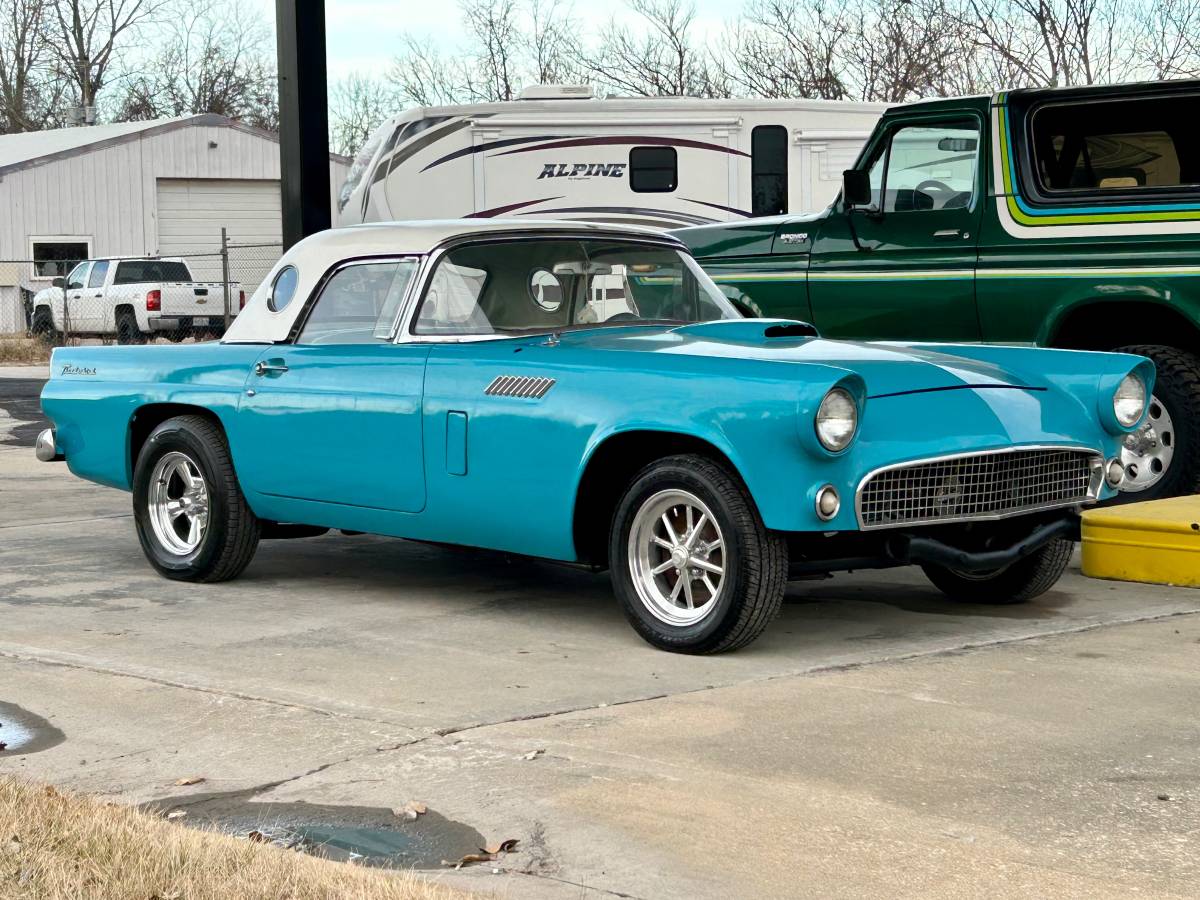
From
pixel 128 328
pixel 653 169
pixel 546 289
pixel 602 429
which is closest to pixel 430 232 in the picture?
pixel 546 289

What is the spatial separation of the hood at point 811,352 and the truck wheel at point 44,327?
2441 centimetres

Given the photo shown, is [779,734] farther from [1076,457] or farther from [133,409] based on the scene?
[133,409]

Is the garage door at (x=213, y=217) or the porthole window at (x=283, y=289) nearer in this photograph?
the porthole window at (x=283, y=289)

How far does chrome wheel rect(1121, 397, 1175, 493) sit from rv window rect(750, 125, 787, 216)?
25.6ft

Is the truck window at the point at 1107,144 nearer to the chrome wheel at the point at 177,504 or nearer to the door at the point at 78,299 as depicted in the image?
the chrome wheel at the point at 177,504

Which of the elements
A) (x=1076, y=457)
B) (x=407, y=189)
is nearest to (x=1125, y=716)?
(x=1076, y=457)

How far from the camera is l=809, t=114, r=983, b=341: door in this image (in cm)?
968

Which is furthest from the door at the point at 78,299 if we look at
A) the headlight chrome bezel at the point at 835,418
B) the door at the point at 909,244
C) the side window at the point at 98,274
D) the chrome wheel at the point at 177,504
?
the headlight chrome bezel at the point at 835,418

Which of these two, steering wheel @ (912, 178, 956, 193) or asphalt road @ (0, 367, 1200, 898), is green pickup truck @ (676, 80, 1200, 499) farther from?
asphalt road @ (0, 367, 1200, 898)

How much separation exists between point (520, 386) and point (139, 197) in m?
34.3

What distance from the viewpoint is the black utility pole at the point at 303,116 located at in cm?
1203

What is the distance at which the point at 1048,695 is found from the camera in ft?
17.7

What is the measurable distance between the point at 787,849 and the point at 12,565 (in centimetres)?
525

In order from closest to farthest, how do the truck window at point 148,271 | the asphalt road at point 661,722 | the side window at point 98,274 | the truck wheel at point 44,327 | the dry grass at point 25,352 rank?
the asphalt road at point 661,722, the dry grass at point 25,352, the truck wheel at point 44,327, the truck window at point 148,271, the side window at point 98,274
